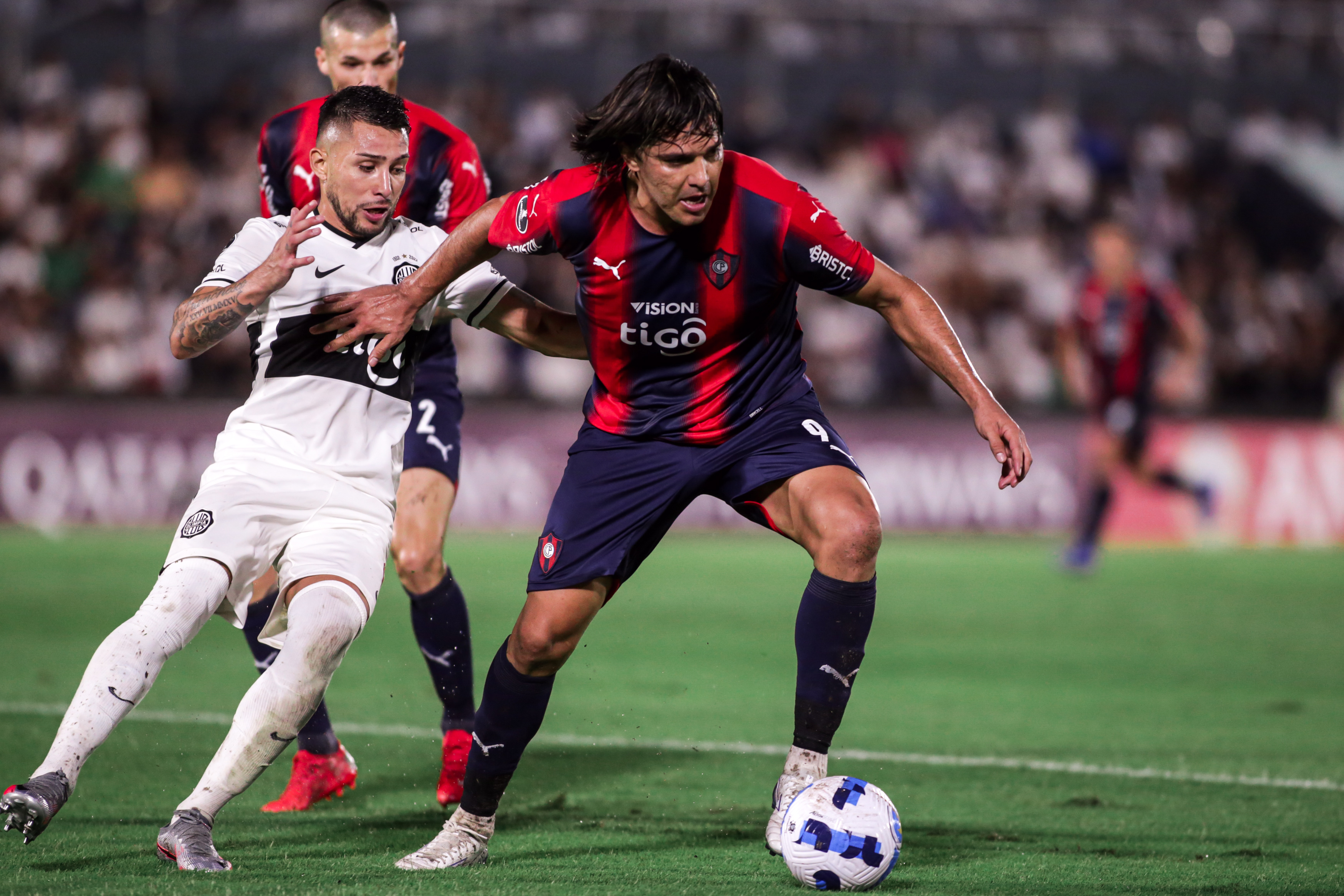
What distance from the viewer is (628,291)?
4.60 m

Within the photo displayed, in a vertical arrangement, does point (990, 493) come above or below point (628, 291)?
below

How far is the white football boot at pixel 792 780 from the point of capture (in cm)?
443

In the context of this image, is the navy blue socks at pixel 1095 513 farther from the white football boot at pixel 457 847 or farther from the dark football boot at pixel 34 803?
the dark football boot at pixel 34 803

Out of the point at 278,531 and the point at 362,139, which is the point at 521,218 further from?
the point at 278,531

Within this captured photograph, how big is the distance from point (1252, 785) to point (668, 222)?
3.16 metres

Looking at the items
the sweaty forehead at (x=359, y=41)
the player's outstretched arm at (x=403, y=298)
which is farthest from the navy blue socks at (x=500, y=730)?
the sweaty forehead at (x=359, y=41)

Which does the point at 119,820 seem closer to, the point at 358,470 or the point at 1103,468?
the point at 358,470

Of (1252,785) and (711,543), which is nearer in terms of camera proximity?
(1252,785)

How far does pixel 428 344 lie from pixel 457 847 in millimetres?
→ 2078

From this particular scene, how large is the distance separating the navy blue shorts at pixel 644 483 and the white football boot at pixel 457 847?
0.68 metres

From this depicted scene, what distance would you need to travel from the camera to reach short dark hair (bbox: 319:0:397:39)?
5758 mm

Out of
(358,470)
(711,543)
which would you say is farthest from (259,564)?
(711,543)

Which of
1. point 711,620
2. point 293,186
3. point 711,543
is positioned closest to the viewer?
point 293,186

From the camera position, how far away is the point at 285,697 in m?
4.16
